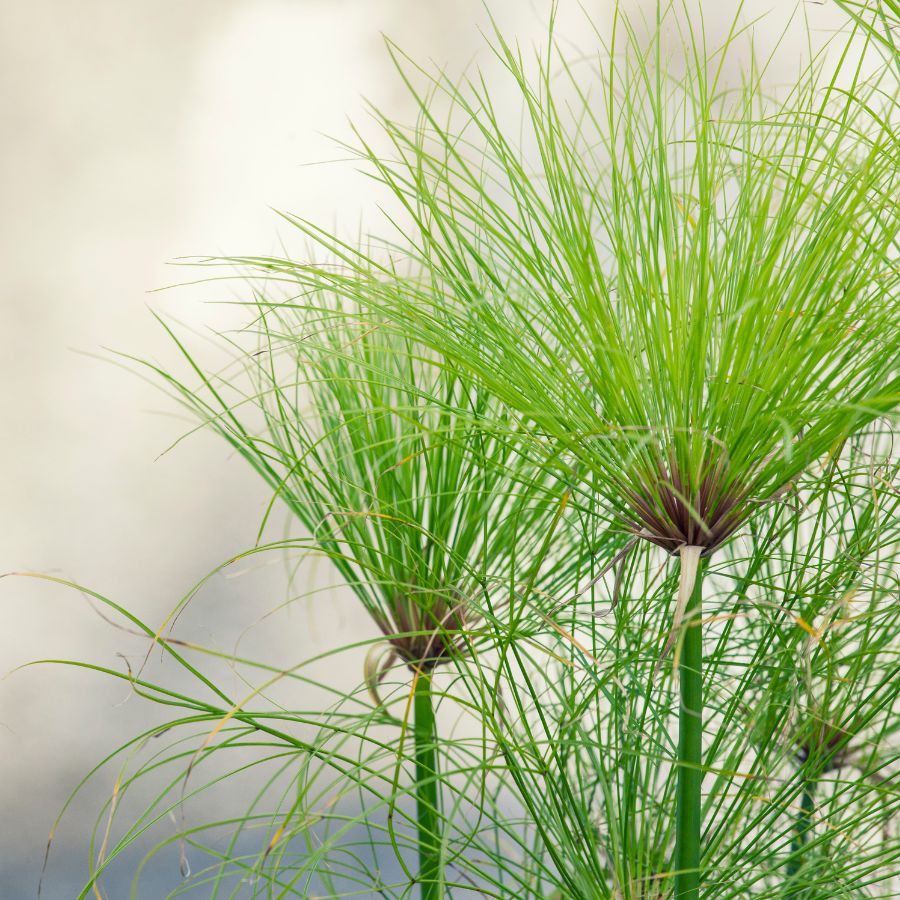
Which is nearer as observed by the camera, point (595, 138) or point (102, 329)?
point (595, 138)

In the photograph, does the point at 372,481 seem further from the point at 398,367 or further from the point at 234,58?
the point at 234,58

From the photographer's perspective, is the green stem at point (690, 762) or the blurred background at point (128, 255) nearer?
the green stem at point (690, 762)

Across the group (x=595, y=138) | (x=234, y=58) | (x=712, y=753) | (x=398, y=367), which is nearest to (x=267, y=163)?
(x=234, y=58)

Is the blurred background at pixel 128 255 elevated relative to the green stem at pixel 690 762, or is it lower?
elevated

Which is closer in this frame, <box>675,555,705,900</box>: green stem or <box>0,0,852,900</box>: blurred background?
<box>675,555,705,900</box>: green stem

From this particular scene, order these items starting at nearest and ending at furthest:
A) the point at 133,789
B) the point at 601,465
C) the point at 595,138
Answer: the point at 601,465 → the point at 595,138 → the point at 133,789

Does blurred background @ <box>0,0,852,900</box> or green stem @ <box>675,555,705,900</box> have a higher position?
blurred background @ <box>0,0,852,900</box>
